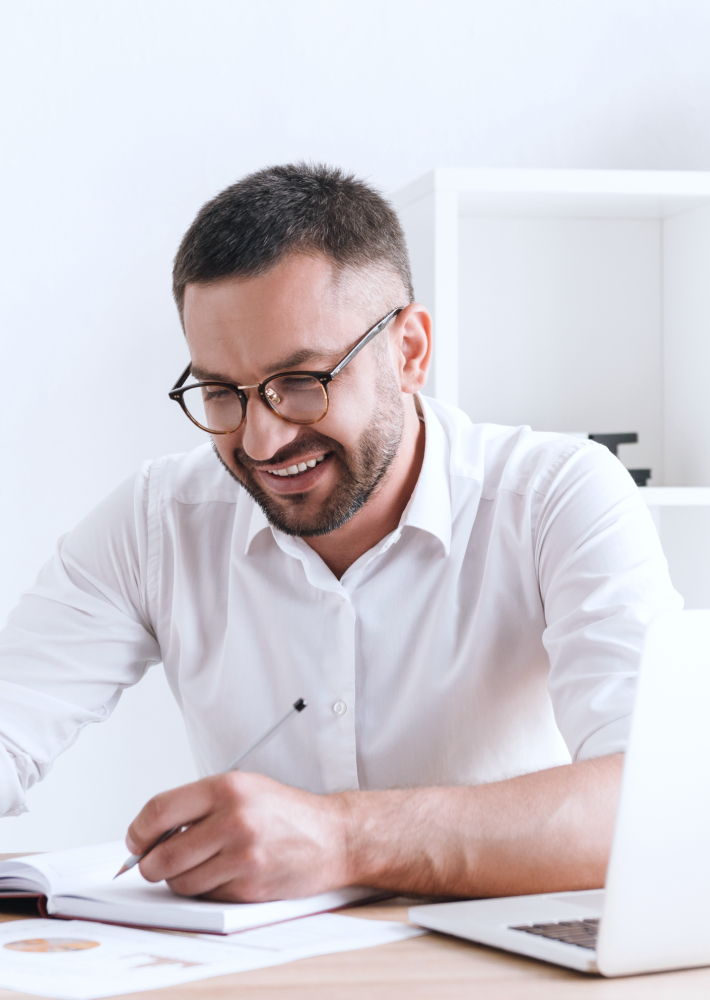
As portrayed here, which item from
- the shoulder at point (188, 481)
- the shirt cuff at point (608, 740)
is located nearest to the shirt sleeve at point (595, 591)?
the shirt cuff at point (608, 740)

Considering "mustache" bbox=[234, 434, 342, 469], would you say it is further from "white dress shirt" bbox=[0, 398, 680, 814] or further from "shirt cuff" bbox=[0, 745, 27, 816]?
"shirt cuff" bbox=[0, 745, 27, 816]

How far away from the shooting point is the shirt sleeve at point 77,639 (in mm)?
1395

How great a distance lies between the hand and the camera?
0.91 meters

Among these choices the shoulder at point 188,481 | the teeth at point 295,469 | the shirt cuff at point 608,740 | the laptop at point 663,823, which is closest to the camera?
the laptop at point 663,823

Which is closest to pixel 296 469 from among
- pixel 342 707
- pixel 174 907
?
pixel 342 707

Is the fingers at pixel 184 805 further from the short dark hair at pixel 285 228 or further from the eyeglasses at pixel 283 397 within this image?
the short dark hair at pixel 285 228

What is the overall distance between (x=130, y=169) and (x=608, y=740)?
5.62 feet

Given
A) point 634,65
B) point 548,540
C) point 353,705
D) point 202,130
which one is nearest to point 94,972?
point 353,705

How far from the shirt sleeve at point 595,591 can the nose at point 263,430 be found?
0.37 m

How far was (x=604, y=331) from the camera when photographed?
7.83ft

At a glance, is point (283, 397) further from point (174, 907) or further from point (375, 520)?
point (174, 907)

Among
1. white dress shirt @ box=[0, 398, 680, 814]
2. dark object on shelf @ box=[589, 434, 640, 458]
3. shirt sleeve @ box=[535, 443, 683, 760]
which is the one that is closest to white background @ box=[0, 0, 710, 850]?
dark object on shelf @ box=[589, 434, 640, 458]

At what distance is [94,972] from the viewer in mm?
760

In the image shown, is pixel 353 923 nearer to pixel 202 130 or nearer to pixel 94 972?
pixel 94 972
